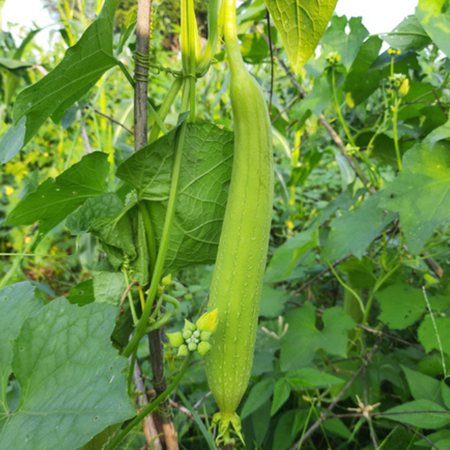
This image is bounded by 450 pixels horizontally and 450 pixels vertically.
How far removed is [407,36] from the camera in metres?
1.06

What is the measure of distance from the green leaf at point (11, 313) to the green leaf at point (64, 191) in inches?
5.1

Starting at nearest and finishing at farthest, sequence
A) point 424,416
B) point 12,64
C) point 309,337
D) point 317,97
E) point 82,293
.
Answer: point 82,293 < point 424,416 < point 309,337 < point 12,64 < point 317,97

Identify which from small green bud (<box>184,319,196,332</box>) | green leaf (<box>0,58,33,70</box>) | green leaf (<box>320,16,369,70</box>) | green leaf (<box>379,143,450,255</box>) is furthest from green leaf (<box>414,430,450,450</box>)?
green leaf (<box>0,58,33,70</box>)

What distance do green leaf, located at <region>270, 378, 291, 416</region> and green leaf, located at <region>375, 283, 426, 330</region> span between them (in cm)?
34

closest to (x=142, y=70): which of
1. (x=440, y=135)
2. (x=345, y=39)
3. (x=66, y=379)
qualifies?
(x=66, y=379)

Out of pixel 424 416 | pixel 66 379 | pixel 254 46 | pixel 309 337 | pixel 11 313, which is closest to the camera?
pixel 66 379

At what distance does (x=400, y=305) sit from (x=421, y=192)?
35 centimetres

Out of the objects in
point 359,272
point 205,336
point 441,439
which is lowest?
point 441,439

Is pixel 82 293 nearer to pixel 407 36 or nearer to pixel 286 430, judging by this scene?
pixel 286 430

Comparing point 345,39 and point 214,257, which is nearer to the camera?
point 214,257

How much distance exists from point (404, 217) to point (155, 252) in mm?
569

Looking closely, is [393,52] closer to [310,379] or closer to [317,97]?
[317,97]

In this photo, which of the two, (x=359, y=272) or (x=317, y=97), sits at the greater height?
(x=317, y=97)

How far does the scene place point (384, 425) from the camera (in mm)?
982
